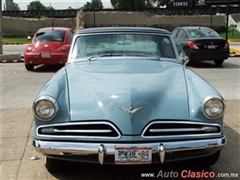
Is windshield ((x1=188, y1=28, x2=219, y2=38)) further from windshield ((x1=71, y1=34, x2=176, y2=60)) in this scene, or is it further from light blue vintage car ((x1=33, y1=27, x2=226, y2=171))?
light blue vintage car ((x1=33, y1=27, x2=226, y2=171))

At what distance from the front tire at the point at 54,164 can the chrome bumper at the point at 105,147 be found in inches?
16.6

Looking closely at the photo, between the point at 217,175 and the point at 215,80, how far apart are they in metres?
5.83

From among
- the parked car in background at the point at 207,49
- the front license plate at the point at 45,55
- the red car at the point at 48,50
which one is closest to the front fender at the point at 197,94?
the red car at the point at 48,50

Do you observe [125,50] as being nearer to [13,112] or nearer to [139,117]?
[139,117]

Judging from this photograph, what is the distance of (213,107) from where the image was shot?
3.12 meters

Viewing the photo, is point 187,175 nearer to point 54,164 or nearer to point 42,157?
point 54,164

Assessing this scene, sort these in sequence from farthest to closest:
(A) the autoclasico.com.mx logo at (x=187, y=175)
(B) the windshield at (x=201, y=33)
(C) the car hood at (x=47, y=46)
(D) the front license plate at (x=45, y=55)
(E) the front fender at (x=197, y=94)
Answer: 1. (B) the windshield at (x=201, y=33)
2. (C) the car hood at (x=47, y=46)
3. (D) the front license plate at (x=45, y=55)
4. (A) the autoclasico.com.mx logo at (x=187, y=175)
5. (E) the front fender at (x=197, y=94)

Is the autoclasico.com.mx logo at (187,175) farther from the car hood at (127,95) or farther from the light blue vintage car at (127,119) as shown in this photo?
the car hood at (127,95)

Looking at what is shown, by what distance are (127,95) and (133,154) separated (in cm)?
55

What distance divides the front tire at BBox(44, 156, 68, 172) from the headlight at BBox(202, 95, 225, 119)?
5.05 feet

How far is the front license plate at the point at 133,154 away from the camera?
2.84m

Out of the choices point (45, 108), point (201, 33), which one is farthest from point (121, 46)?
point (201, 33)

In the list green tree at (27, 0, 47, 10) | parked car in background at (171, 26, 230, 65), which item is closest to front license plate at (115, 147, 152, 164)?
parked car in background at (171, 26, 230, 65)

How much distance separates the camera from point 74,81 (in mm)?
3529
